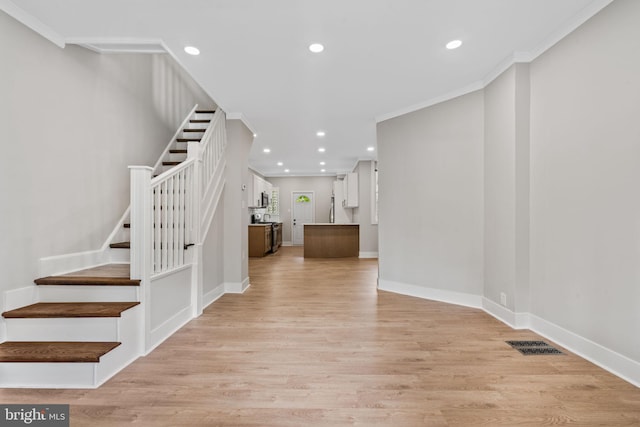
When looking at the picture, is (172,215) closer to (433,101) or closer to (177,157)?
(177,157)

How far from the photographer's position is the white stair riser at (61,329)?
215 centimetres

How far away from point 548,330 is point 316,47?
3.37m

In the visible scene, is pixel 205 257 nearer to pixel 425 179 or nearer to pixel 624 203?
pixel 425 179

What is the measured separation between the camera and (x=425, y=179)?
4129 mm

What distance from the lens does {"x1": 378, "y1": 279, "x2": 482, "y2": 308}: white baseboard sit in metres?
3.66

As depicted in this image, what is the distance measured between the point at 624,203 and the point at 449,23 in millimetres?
1855

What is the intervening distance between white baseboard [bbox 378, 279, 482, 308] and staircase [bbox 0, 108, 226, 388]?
10.4 feet

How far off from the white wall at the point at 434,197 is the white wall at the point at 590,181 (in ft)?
2.52

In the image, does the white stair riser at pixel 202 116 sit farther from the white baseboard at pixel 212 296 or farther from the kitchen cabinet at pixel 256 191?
the kitchen cabinet at pixel 256 191

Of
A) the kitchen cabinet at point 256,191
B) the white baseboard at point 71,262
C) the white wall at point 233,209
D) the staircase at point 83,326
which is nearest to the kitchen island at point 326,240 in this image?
the kitchen cabinet at point 256,191

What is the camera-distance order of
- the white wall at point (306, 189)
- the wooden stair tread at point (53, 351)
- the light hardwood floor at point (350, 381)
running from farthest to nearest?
the white wall at point (306, 189) < the wooden stair tread at point (53, 351) < the light hardwood floor at point (350, 381)

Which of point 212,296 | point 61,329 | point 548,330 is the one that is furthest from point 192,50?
point 548,330

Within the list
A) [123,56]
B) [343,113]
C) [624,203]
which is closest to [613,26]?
[624,203]

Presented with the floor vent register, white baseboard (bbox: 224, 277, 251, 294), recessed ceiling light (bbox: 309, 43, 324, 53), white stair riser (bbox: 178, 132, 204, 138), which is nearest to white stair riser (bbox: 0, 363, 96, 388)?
white baseboard (bbox: 224, 277, 251, 294)
